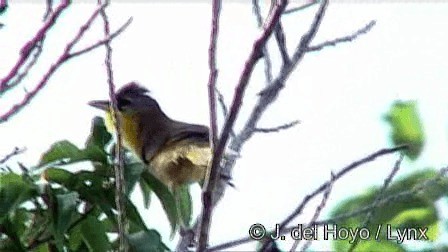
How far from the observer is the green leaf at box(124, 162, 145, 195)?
1.70m

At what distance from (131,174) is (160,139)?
134 cm

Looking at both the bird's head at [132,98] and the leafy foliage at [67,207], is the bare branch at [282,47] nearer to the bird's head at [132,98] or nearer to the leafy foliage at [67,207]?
the leafy foliage at [67,207]

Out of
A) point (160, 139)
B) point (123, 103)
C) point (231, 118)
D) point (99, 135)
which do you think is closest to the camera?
point (231, 118)

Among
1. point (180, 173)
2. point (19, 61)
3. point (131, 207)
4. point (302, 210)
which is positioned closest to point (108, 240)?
point (131, 207)

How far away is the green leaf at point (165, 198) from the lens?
5.87 ft

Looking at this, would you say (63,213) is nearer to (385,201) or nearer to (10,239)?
(10,239)

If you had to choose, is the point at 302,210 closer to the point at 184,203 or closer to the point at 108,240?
the point at 108,240

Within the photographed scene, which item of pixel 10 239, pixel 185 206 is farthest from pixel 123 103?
pixel 10 239

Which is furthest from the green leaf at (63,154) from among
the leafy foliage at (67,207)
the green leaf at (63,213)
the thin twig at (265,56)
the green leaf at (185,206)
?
the thin twig at (265,56)

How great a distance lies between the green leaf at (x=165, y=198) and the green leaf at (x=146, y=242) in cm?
19

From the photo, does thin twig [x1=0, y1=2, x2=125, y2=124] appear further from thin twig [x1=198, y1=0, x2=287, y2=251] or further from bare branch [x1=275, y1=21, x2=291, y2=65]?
bare branch [x1=275, y1=21, x2=291, y2=65]

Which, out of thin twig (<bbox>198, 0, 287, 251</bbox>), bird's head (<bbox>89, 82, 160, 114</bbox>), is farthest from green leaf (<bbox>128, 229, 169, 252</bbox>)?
bird's head (<bbox>89, 82, 160, 114</bbox>)

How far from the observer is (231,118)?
1.18 m

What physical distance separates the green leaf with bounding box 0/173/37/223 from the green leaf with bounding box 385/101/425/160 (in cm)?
61
